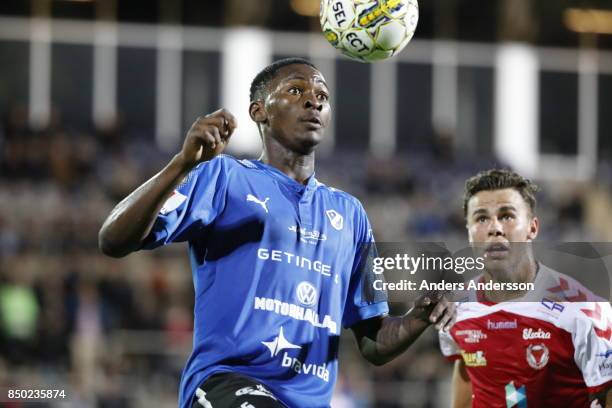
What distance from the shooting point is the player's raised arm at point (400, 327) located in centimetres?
500

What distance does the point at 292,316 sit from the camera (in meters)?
5.03

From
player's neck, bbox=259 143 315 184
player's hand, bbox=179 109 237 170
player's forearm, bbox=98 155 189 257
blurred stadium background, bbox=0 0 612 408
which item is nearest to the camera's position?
player's hand, bbox=179 109 237 170

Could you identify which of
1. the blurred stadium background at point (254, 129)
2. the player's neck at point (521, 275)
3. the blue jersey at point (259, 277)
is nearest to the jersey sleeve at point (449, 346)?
the player's neck at point (521, 275)

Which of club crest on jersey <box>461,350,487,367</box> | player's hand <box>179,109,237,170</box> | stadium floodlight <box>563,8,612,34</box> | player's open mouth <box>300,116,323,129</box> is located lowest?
club crest on jersey <box>461,350,487,367</box>

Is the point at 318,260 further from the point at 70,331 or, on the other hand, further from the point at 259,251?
the point at 70,331

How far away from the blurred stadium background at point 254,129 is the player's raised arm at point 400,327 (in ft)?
28.5

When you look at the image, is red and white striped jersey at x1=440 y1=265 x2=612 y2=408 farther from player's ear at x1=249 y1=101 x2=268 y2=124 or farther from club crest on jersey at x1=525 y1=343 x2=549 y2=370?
player's ear at x1=249 y1=101 x2=268 y2=124

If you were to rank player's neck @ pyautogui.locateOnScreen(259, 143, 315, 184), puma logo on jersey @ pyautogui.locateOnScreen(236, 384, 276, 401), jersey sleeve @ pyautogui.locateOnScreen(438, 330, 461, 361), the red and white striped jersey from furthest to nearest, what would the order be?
1. jersey sleeve @ pyautogui.locateOnScreen(438, 330, 461, 361)
2. the red and white striped jersey
3. player's neck @ pyautogui.locateOnScreen(259, 143, 315, 184)
4. puma logo on jersey @ pyautogui.locateOnScreen(236, 384, 276, 401)

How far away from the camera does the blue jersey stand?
491 centimetres

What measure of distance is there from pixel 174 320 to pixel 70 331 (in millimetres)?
1445

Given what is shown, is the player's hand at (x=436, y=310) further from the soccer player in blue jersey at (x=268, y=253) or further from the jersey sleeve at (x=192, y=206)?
the jersey sleeve at (x=192, y=206)

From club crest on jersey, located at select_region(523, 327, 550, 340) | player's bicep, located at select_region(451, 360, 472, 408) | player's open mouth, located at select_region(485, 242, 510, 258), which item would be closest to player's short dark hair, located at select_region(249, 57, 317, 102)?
player's open mouth, located at select_region(485, 242, 510, 258)

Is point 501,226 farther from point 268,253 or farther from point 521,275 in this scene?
point 268,253

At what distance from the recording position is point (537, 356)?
5.94m
